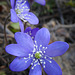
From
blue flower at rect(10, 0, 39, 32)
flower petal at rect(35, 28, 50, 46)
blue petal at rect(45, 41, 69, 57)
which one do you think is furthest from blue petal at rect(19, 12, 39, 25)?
blue petal at rect(45, 41, 69, 57)

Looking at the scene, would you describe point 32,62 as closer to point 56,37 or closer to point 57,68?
point 57,68

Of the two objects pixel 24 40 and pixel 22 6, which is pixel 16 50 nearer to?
pixel 24 40

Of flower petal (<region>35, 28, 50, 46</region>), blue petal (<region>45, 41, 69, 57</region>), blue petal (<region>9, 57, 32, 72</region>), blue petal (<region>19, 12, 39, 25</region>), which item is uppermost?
blue petal (<region>19, 12, 39, 25</region>)

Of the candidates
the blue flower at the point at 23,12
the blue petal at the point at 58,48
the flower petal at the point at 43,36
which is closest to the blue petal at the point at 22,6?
the blue flower at the point at 23,12

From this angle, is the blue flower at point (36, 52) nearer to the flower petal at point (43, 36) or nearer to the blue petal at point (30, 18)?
the flower petal at point (43, 36)

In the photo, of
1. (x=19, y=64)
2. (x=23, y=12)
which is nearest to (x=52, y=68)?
(x=19, y=64)

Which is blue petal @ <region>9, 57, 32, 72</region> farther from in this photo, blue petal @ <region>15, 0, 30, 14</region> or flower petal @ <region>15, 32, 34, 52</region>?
blue petal @ <region>15, 0, 30, 14</region>

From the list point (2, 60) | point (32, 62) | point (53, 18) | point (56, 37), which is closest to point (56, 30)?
point (56, 37)
